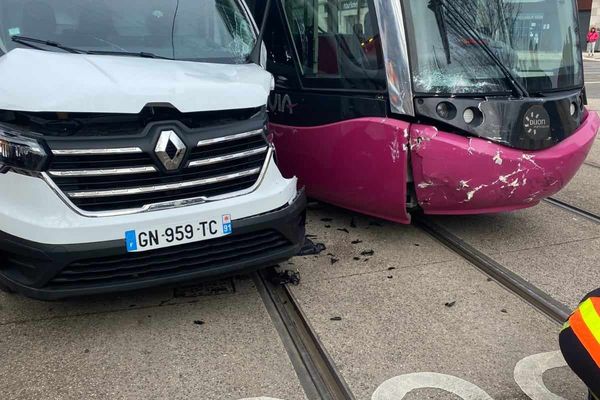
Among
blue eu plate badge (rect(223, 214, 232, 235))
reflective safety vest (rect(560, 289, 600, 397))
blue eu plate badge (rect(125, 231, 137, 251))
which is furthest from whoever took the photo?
blue eu plate badge (rect(223, 214, 232, 235))

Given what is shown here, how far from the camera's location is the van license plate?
9.70ft

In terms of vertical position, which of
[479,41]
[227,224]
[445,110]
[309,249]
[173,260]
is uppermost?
[479,41]

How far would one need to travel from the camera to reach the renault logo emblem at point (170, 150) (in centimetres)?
298

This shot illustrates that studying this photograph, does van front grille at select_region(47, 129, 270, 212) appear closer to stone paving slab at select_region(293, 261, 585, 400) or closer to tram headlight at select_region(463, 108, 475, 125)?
stone paving slab at select_region(293, 261, 585, 400)

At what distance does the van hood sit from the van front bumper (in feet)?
2.31

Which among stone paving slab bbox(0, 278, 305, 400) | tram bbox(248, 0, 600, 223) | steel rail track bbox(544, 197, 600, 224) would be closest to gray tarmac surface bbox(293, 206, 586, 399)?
stone paving slab bbox(0, 278, 305, 400)

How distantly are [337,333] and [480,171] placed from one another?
5.56 feet

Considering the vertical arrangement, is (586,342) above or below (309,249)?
above

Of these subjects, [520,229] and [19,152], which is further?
[520,229]

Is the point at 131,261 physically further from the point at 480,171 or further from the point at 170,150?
the point at 480,171

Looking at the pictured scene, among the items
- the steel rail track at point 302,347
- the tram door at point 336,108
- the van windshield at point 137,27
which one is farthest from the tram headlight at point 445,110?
the steel rail track at point 302,347

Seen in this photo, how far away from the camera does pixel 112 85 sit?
290 centimetres

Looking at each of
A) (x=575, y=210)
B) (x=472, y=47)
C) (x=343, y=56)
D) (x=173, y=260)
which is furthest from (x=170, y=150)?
(x=575, y=210)

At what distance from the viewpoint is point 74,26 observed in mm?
3494
